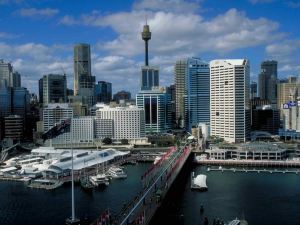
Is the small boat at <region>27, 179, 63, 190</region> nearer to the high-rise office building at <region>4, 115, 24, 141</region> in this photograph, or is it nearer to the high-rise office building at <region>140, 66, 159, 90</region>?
the high-rise office building at <region>4, 115, 24, 141</region>

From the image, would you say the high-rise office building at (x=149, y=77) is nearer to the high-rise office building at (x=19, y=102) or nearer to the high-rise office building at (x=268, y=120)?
the high-rise office building at (x=19, y=102)

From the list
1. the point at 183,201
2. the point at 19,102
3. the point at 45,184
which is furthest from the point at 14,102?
the point at 183,201

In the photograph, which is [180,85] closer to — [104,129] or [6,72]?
[104,129]

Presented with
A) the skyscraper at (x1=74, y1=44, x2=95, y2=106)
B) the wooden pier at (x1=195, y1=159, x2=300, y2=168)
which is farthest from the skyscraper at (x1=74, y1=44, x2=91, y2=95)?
the wooden pier at (x1=195, y1=159, x2=300, y2=168)

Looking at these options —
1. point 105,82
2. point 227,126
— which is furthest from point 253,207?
point 105,82

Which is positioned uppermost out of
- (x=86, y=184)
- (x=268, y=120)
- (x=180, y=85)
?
(x=180, y=85)

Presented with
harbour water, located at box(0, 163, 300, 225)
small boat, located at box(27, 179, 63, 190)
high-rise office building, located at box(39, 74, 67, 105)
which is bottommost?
harbour water, located at box(0, 163, 300, 225)
